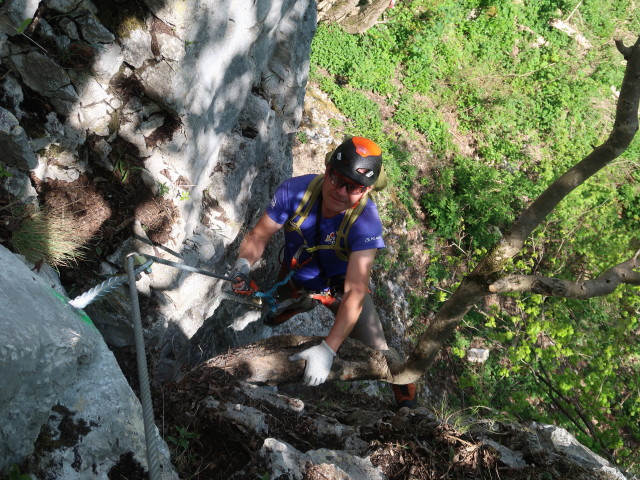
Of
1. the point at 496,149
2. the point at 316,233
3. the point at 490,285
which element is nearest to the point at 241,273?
the point at 316,233

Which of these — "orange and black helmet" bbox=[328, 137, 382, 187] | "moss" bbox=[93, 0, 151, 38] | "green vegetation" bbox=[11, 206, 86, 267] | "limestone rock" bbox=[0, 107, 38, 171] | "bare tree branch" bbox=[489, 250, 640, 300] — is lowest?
"green vegetation" bbox=[11, 206, 86, 267]

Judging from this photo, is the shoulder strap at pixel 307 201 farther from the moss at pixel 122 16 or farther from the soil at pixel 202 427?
the moss at pixel 122 16

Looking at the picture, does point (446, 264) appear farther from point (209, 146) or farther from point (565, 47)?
point (565, 47)

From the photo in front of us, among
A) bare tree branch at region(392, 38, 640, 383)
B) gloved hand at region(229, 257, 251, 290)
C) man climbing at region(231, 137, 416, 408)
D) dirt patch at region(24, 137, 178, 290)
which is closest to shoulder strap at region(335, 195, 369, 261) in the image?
man climbing at region(231, 137, 416, 408)

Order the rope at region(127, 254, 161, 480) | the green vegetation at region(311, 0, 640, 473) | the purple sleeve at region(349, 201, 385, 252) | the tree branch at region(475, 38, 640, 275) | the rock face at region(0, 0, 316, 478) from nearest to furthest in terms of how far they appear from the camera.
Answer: the rope at region(127, 254, 161, 480)
the rock face at region(0, 0, 316, 478)
the tree branch at region(475, 38, 640, 275)
the purple sleeve at region(349, 201, 385, 252)
the green vegetation at region(311, 0, 640, 473)

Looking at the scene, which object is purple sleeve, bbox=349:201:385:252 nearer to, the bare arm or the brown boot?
the bare arm

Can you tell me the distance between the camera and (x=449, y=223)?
1023cm

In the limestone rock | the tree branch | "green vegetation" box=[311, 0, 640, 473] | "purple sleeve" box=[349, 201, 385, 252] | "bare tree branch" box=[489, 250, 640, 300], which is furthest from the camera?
"green vegetation" box=[311, 0, 640, 473]

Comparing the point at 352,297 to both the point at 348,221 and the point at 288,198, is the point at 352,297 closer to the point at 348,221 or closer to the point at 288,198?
the point at 348,221

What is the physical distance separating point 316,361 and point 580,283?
2.14 m

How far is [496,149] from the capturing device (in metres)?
11.9

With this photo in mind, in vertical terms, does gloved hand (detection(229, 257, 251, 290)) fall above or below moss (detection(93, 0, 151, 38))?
below

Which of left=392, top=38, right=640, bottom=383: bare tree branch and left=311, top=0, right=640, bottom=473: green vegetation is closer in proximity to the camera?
left=392, top=38, right=640, bottom=383: bare tree branch

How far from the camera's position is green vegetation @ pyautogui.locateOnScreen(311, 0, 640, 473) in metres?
8.87
